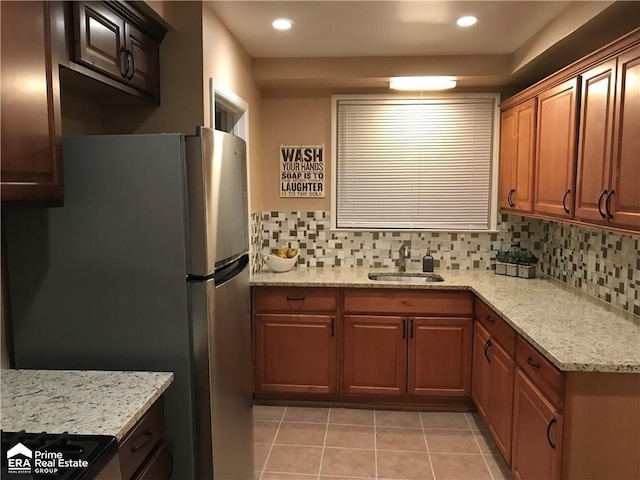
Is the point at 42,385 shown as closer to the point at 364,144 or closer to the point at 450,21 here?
the point at 450,21

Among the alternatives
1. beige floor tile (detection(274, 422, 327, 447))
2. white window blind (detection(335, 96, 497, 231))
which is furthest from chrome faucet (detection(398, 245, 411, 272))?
beige floor tile (detection(274, 422, 327, 447))

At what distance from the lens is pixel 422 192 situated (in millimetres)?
3967

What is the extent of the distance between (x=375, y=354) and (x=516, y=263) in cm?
123

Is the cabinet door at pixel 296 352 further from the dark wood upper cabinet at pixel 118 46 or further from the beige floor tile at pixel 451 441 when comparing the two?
the dark wood upper cabinet at pixel 118 46

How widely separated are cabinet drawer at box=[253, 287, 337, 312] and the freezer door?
1.39m

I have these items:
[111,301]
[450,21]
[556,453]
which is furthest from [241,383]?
[450,21]

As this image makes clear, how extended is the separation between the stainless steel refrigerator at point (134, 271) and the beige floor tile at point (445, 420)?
1.87 meters

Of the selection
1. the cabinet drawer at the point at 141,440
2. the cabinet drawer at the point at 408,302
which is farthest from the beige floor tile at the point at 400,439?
the cabinet drawer at the point at 141,440

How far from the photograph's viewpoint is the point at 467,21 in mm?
2807

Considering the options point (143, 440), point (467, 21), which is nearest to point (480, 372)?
point (467, 21)

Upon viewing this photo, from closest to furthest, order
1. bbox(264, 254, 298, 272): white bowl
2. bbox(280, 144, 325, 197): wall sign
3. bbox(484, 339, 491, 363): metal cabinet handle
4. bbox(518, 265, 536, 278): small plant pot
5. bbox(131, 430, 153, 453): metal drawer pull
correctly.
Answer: bbox(131, 430, 153, 453): metal drawer pull, bbox(484, 339, 491, 363): metal cabinet handle, bbox(518, 265, 536, 278): small plant pot, bbox(264, 254, 298, 272): white bowl, bbox(280, 144, 325, 197): wall sign

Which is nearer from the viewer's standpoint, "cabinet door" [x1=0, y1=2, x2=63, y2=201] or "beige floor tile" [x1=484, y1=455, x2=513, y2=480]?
"cabinet door" [x1=0, y1=2, x2=63, y2=201]

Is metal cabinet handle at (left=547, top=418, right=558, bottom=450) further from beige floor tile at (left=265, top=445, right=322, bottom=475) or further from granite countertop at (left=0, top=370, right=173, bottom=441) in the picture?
granite countertop at (left=0, top=370, right=173, bottom=441)

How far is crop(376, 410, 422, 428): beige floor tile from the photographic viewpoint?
3.29m
